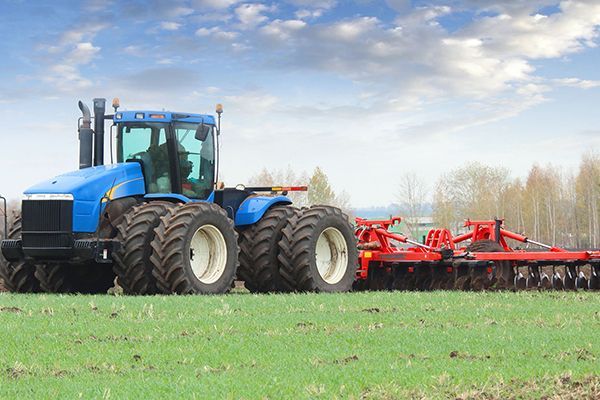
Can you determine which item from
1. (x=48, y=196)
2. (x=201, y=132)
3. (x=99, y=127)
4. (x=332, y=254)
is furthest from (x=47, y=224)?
(x=332, y=254)

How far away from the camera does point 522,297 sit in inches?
618

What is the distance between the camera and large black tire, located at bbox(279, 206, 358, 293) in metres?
17.2

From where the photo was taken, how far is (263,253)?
17391 mm

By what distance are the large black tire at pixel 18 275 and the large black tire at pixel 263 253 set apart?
374cm

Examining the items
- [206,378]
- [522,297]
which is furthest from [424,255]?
[206,378]

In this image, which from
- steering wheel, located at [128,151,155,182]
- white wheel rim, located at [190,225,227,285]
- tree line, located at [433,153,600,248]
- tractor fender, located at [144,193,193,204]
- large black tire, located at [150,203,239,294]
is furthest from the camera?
tree line, located at [433,153,600,248]

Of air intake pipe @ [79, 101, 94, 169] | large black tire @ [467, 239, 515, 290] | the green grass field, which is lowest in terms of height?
the green grass field

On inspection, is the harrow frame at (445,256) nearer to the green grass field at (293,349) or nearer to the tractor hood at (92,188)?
the green grass field at (293,349)

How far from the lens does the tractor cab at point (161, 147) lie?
17.0 meters

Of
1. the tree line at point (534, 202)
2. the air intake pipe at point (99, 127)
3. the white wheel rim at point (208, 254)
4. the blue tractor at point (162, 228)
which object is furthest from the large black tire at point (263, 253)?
the tree line at point (534, 202)

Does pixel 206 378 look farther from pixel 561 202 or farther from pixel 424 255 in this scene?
pixel 561 202

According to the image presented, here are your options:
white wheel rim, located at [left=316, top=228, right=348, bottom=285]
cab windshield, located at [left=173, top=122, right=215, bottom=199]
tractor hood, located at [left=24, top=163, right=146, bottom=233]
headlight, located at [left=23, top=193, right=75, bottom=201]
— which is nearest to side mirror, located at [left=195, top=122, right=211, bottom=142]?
cab windshield, located at [left=173, top=122, right=215, bottom=199]

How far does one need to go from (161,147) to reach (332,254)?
4015 millimetres

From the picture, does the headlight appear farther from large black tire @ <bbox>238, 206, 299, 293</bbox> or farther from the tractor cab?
large black tire @ <bbox>238, 206, 299, 293</bbox>
